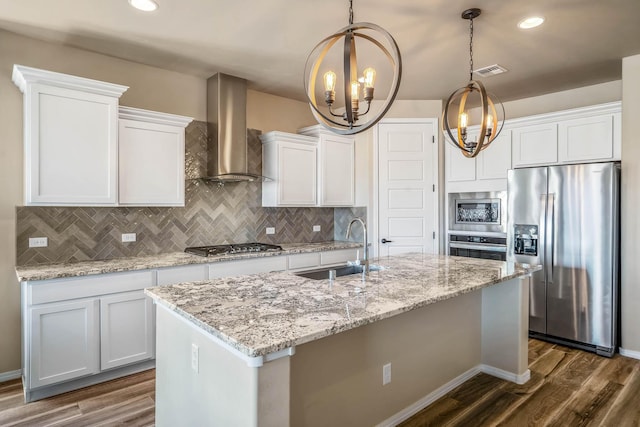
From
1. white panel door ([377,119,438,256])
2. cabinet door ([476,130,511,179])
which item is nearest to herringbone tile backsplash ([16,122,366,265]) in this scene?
white panel door ([377,119,438,256])

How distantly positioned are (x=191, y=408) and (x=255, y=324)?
25.9 inches

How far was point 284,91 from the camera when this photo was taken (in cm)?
445

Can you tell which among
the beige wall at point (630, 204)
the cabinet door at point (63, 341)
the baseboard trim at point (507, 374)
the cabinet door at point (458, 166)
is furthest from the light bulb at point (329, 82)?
the beige wall at point (630, 204)

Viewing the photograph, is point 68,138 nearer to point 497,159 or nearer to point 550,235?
point 497,159

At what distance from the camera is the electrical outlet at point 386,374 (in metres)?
2.21

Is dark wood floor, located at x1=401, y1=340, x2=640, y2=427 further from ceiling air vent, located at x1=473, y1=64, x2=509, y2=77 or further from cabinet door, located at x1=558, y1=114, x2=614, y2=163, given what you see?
ceiling air vent, located at x1=473, y1=64, x2=509, y2=77

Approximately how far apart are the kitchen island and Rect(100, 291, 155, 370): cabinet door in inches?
41.7

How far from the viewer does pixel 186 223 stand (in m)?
3.86

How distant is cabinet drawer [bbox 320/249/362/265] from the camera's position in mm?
4359

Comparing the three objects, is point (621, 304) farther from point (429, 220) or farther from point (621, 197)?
point (429, 220)

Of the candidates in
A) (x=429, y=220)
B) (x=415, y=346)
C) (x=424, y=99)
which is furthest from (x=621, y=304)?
(x=424, y=99)

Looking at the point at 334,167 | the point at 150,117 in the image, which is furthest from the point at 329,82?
the point at 334,167

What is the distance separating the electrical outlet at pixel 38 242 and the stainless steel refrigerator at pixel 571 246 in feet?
14.4

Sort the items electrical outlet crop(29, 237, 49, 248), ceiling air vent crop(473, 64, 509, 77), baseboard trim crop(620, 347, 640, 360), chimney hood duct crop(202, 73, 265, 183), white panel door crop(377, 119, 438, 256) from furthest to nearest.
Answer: white panel door crop(377, 119, 438, 256)
chimney hood duct crop(202, 73, 265, 183)
ceiling air vent crop(473, 64, 509, 77)
baseboard trim crop(620, 347, 640, 360)
electrical outlet crop(29, 237, 49, 248)
